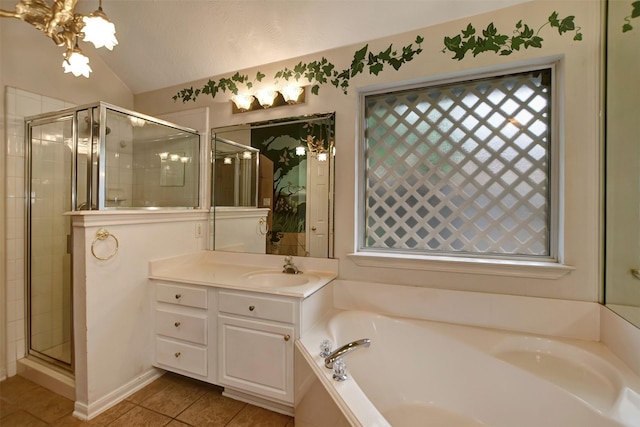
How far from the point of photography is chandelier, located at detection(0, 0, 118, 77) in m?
1.19

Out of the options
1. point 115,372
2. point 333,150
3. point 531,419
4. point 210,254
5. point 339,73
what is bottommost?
point 115,372

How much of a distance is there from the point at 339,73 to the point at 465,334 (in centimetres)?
179

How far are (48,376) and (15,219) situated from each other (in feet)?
3.51

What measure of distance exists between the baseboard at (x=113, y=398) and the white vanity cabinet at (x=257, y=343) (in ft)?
1.94

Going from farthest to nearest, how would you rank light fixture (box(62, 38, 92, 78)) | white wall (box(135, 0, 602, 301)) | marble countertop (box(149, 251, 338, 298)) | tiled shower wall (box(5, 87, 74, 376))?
tiled shower wall (box(5, 87, 74, 376)), marble countertop (box(149, 251, 338, 298)), white wall (box(135, 0, 602, 301)), light fixture (box(62, 38, 92, 78))

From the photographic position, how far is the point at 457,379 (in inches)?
55.8

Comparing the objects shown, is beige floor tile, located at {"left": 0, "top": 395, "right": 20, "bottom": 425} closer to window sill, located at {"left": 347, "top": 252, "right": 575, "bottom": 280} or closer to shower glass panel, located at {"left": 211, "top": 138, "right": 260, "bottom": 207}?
shower glass panel, located at {"left": 211, "top": 138, "right": 260, "bottom": 207}

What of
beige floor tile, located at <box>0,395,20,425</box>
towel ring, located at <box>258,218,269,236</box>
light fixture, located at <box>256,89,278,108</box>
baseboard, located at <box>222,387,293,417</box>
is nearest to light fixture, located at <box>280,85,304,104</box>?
light fixture, located at <box>256,89,278,108</box>

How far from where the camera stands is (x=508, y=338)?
143 cm

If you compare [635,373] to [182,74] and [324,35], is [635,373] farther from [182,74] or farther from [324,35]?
Answer: [182,74]

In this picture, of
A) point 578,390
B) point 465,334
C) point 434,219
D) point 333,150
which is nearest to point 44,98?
point 333,150

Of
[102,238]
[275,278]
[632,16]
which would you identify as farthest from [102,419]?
[632,16]

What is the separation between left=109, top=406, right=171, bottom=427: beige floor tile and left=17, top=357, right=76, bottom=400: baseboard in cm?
41

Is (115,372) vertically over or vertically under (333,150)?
under
